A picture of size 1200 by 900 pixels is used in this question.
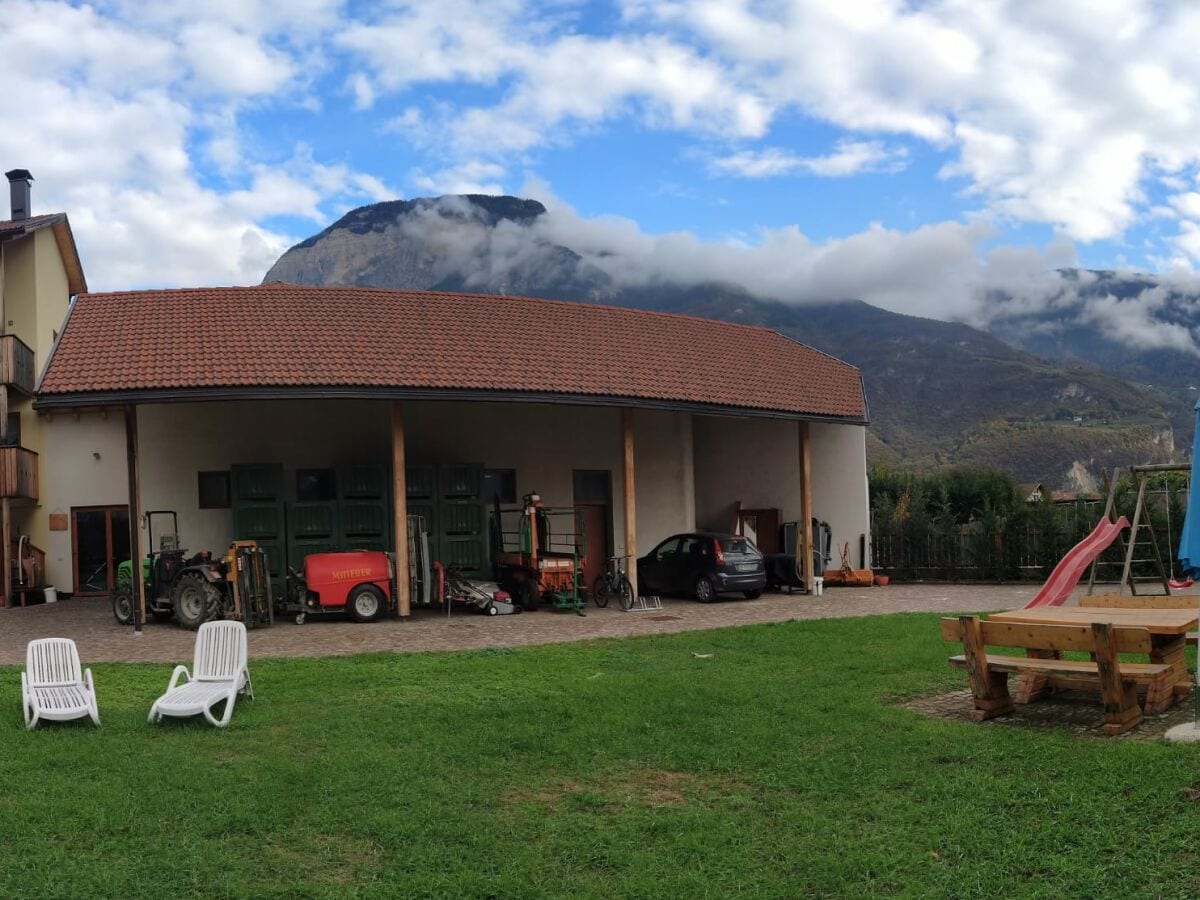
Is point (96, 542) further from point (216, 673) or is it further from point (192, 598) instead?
point (216, 673)

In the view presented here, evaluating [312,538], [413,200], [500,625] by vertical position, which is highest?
[413,200]

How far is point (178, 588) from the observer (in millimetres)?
17453

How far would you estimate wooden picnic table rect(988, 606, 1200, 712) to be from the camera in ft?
27.9

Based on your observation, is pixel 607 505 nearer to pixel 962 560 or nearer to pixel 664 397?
pixel 664 397

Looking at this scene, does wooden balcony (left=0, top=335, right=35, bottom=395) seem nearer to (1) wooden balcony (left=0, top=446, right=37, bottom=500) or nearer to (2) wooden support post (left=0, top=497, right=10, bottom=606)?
(1) wooden balcony (left=0, top=446, right=37, bottom=500)

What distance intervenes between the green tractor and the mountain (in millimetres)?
51579

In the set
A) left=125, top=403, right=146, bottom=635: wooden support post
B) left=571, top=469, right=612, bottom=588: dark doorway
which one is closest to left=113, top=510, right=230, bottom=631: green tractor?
left=125, top=403, right=146, bottom=635: wooden support post

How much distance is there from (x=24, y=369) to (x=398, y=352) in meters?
12.6

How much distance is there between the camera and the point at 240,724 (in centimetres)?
924

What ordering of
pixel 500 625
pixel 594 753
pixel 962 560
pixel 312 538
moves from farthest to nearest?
pixel 962 560 → pixel 312 538 → pixel 500 625 → pixel 594 753

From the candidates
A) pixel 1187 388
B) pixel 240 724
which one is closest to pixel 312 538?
pixel 240 724

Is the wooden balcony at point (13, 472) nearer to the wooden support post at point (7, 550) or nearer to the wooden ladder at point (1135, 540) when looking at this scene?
the wooden support post at point (7, 550)

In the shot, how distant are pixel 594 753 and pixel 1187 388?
111345 millimetres

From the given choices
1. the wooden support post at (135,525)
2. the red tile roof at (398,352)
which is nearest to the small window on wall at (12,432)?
the red tile roof at (398,352)
